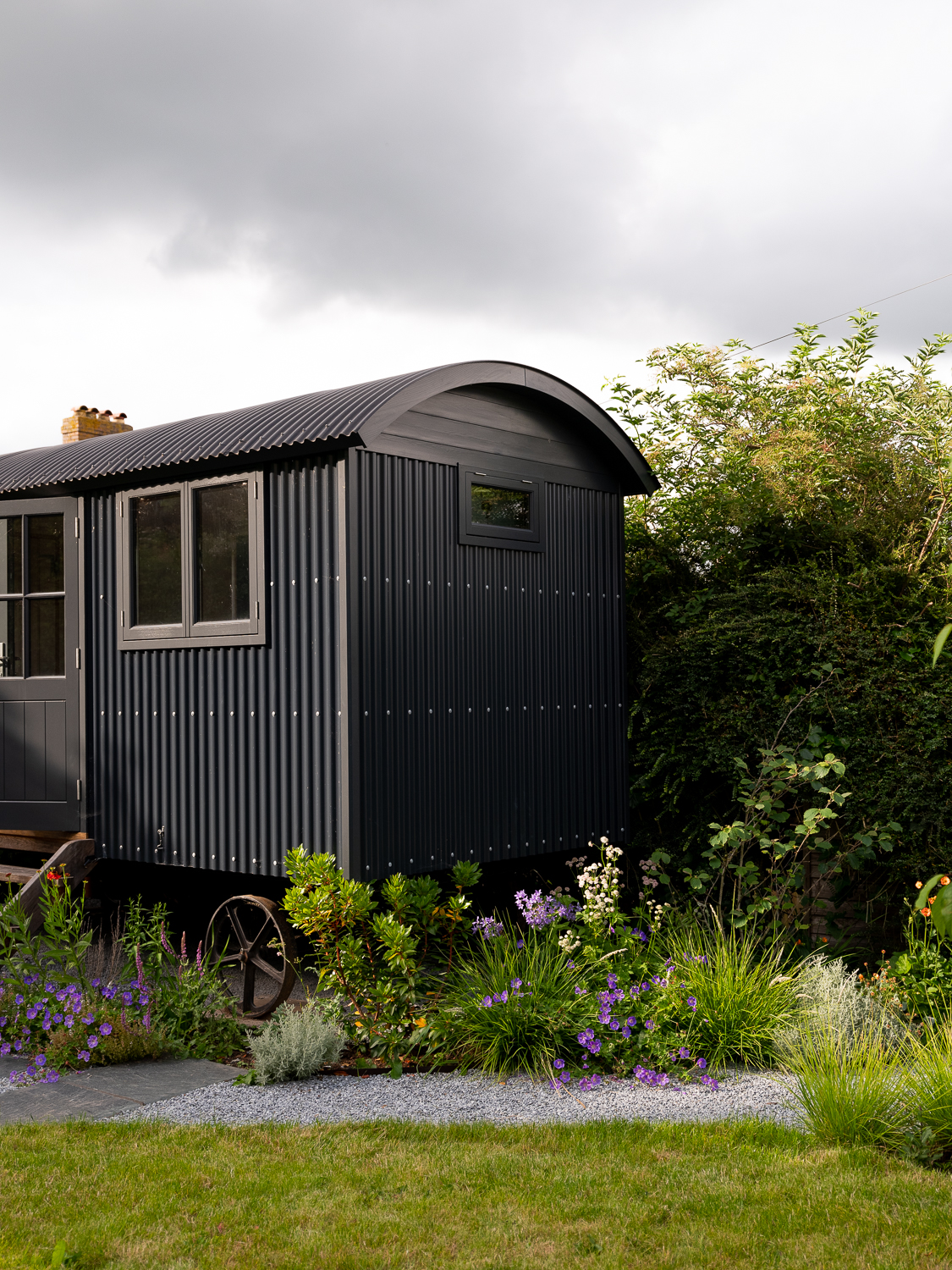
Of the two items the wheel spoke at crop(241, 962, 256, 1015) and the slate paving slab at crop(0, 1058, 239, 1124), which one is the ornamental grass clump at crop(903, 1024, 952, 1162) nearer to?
the slate paving slab at crop(0, 1058, 239, 1124)

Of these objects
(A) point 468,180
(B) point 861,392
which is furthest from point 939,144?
(A) point 468,180

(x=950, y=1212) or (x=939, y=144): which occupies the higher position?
(x=939, y=144)

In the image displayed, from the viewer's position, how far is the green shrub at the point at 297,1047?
5.50m

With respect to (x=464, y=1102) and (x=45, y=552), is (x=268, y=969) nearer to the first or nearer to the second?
(x=464, y=1102)

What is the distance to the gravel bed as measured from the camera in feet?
16.3

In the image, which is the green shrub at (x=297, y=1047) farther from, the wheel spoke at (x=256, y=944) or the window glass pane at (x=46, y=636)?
the window glass pane at (x=46, y=636)

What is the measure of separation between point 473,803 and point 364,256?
3.80 m

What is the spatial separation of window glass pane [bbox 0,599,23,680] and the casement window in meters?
1.01

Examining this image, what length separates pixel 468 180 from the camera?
7859mm

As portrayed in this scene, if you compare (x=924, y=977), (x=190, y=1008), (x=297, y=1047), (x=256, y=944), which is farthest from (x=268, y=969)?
(x=924, y=977)

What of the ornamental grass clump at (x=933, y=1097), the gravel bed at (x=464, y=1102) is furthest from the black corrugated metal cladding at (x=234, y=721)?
the ornamental grass clump at (x=933, y=1097)

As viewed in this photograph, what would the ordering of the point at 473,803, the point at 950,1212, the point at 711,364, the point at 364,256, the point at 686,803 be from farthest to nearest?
the point at 711,364, the point at 686,803, the point at 364,256, the point at 473,803, the point at 950,1212

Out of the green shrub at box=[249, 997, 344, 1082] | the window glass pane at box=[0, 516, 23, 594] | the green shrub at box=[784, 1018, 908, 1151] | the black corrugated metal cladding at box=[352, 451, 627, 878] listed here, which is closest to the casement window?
the black corrugated metal cladding at box=[352, 451, 627, 878]

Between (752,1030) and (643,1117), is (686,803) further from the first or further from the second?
(643,1117)
